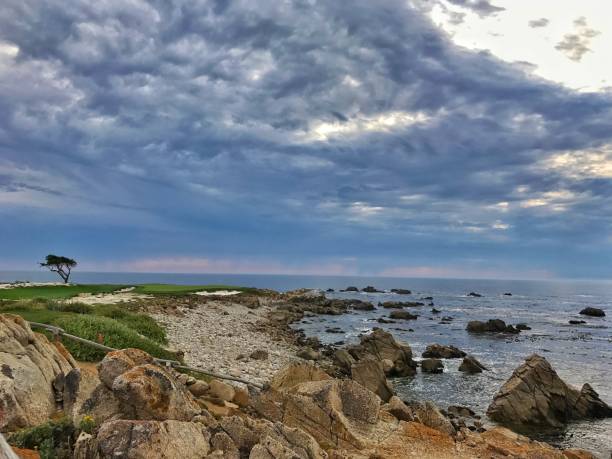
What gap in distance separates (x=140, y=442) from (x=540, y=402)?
2599cm

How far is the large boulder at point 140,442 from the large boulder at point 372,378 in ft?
60.5

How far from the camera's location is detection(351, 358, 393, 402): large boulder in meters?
25.9

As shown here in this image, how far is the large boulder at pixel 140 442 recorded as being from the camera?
26.5 feet

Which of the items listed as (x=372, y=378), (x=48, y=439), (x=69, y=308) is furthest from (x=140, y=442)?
(x=69, y=308)

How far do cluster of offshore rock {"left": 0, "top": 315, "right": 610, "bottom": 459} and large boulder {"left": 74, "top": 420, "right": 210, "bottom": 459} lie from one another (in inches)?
0.8

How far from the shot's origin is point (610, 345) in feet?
188

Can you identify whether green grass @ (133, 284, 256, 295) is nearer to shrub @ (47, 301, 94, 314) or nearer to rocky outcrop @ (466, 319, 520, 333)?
shrub @ (47, 301, 94, 314)

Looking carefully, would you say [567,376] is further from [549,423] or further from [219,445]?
[219,445]

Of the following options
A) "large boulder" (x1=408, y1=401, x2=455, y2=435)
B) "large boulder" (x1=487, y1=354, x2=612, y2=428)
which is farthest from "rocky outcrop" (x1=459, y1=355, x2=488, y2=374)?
"large boulder" (x1=408, y1=401, x2=455, y2=435)

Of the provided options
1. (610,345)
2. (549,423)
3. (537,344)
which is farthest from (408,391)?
(610,345)

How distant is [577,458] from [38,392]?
60.3ft

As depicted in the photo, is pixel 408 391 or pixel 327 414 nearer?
pixel 327 414

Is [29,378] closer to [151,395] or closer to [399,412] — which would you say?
[151,395]

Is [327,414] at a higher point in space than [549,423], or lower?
higher
